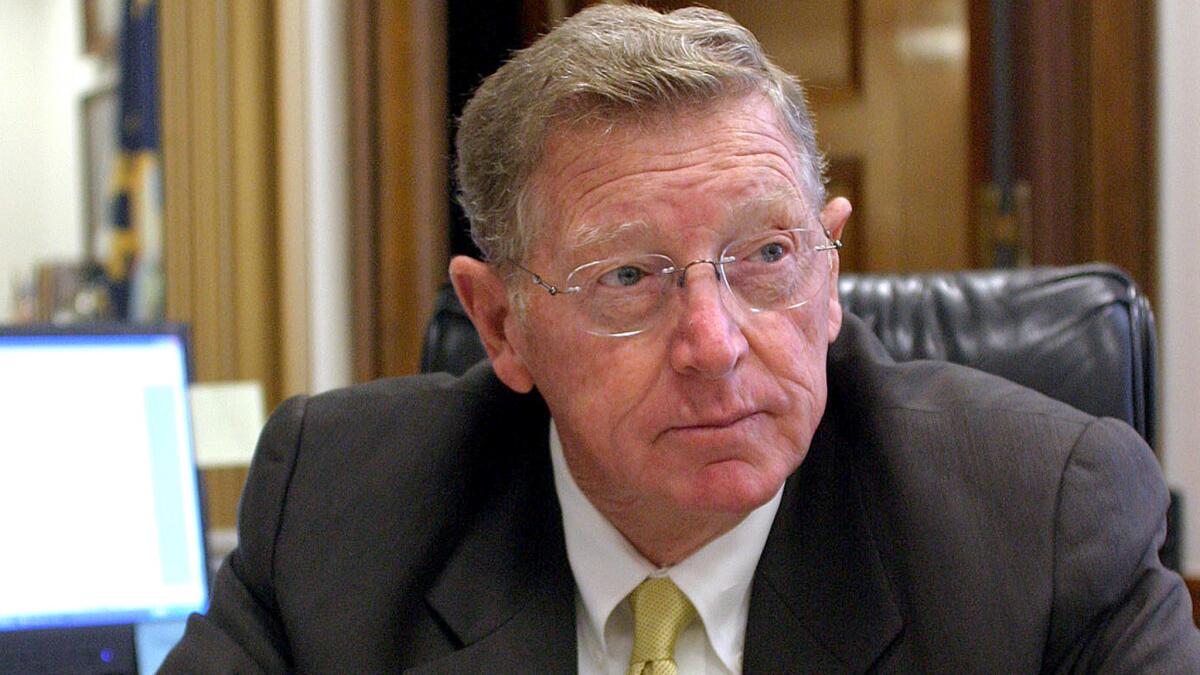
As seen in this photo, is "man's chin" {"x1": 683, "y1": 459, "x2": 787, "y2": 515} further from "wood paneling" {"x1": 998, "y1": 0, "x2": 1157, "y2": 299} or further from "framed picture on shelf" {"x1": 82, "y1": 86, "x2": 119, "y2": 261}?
"framed picture on shelf" {"x1": 82, "y1": 86, "x2": 119, "y2": 261}

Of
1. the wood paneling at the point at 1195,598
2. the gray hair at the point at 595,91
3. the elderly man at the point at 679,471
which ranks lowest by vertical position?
the wood paneling at the point at 1195,598

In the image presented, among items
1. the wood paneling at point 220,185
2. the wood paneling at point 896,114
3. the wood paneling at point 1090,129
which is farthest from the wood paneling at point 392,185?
the wood paneling at point 1090,129

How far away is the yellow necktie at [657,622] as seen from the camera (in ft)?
3.83

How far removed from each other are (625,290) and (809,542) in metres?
0.31

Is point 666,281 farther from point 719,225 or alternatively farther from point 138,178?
point 138,178

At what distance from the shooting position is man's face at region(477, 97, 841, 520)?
3.60 ft

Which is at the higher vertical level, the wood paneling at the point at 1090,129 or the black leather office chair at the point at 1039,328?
the wood paneling at the point at 1090,129

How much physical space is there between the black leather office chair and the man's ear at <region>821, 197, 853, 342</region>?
22 cm

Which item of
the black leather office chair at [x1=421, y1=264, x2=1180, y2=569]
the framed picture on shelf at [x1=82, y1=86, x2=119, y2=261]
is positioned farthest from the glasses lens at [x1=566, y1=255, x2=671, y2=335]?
the framed picture on shelf at [x1=82, y1=86, x2=119, y2=261]

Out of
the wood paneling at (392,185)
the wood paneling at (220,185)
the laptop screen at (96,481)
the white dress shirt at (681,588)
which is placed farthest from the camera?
the wood paneling at (392,185)

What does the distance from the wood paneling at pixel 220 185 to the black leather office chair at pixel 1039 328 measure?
1.22 metres

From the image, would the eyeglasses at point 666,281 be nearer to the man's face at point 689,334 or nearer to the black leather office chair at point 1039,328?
the man's face at point 689,334

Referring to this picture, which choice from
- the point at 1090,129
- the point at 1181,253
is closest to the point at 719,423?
the point at 1181,253

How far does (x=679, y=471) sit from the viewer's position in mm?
1110
